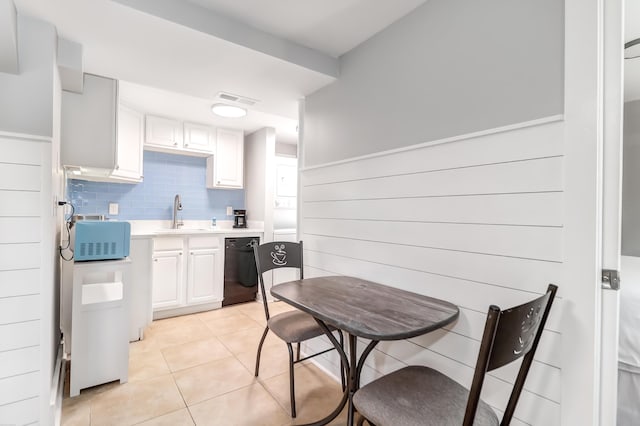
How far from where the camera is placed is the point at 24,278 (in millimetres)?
1463

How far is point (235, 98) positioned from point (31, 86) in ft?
4.18

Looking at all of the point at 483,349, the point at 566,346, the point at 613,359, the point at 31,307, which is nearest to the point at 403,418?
the point at 483,349

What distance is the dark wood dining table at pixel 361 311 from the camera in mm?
1122

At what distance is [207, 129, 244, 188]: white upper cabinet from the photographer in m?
3.78

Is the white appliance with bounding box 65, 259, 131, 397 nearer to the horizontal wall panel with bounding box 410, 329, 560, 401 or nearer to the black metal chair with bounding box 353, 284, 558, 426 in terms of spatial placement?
the black metal chair with bounding box 353, 284, 558, 426

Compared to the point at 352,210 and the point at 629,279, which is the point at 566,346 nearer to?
the point at 629,279

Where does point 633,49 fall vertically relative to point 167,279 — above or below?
above

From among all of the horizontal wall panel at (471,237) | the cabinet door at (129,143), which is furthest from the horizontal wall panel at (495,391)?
the cabinet door at (129,143)

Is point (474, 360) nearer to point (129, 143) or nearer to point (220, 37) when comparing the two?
point (220, 37)

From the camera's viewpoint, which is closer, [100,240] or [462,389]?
[462,389]

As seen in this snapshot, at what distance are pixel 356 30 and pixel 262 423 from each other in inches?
92.8

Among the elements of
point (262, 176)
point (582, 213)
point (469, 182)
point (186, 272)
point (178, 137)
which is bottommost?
point (186, 272)

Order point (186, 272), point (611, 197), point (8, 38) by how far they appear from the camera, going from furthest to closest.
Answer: point (186, 272) → point (8, 38) → point (611, 197)

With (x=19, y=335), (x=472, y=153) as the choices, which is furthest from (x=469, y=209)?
(x=19, y=335)
